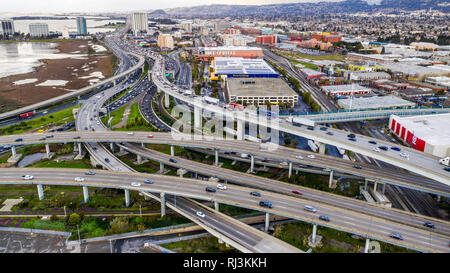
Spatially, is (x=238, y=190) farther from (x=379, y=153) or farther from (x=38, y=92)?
(x=38, y=92)

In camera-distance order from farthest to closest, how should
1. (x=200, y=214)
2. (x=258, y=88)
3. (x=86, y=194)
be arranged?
(x=258, y=88) < (x=86, y=194) < (x=200, y=214)

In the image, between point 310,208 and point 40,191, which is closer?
point 310,208

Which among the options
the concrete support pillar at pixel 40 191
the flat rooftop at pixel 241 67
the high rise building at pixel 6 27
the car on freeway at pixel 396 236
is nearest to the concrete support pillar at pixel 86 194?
the concrete support pillar at pixel 40 191

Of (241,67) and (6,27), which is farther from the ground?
(6,27)

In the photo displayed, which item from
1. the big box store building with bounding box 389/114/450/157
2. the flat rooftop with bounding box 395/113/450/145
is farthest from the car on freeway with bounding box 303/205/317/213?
the flat rooftop with bounding box 395/113/450/145

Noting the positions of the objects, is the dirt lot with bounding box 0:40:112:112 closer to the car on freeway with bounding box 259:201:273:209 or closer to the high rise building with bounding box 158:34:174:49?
the high rise building with bounding box 158:34:174:49

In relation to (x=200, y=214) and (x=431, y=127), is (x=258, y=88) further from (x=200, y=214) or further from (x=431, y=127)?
(x=200, y=214)

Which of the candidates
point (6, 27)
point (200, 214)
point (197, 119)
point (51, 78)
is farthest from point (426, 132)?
point (6, 27)
